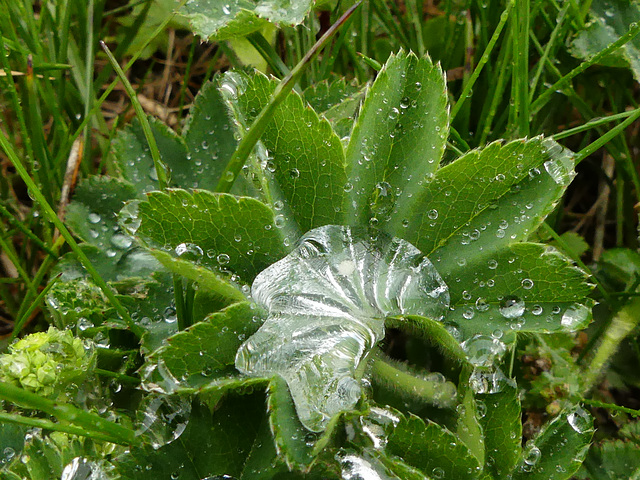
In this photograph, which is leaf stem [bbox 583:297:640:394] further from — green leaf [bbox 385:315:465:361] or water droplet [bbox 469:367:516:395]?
green leaf [bbox 385:315:465:361]

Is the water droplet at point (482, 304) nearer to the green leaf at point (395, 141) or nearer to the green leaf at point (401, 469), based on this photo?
the green leaf at point (395, 141)

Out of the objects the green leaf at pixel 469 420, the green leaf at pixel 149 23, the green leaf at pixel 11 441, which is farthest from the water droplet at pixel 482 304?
the green leaf at pixel 149 23

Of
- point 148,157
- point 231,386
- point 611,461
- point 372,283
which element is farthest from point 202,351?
point 611,461

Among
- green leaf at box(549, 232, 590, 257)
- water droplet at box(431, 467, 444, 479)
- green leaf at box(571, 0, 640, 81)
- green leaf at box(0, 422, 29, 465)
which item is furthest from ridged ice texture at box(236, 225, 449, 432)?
green leaf at box(571, 0, 640, 81)

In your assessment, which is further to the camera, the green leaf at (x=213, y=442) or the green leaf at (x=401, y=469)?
the green leaf at (x=213, y=442)

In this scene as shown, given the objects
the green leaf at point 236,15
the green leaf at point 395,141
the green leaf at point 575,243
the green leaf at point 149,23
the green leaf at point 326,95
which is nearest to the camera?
the green leaf at point 395,141

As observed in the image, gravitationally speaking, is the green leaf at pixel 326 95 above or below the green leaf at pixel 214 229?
above

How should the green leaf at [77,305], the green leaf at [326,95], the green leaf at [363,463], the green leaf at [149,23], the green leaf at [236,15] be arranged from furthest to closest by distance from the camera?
the green leaf at [149,23] → the green leaf at [326,95] → the green leaf at [236,15] → the green leaf at [77,305] → the green leaf at [363,463]
